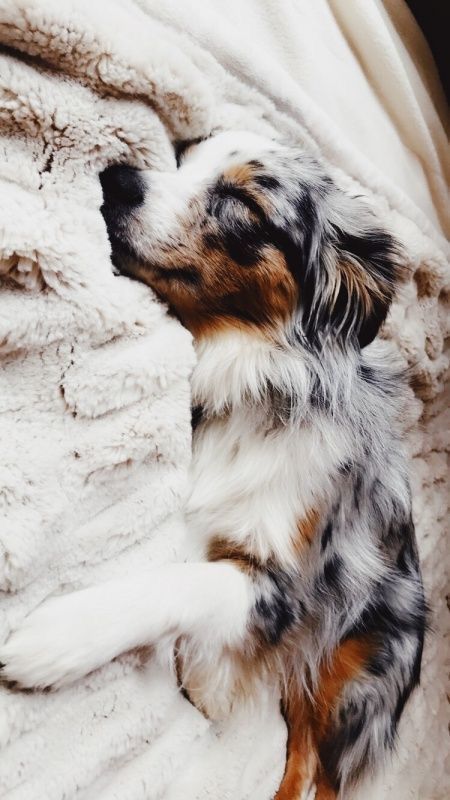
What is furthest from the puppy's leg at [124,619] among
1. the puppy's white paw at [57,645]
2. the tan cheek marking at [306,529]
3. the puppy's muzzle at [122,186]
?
the puppy's muzzle at [122,186]

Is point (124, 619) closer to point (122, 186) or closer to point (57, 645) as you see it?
point (57, 645)

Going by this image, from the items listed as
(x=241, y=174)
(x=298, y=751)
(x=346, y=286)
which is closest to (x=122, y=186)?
(x=241, y=174)

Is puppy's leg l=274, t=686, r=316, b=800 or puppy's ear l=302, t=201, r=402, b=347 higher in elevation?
puppy's ear l=302, t=201, r=402, b=347

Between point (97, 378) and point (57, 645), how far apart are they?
0.38 meters

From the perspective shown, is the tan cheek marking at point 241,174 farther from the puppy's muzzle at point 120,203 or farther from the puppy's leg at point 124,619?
the puppy's leg at point 124,619

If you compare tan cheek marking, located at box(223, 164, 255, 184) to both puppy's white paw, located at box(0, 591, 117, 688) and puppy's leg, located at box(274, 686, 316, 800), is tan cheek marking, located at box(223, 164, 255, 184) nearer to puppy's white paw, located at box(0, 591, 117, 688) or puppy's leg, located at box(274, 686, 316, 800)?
puppy's white paw, located at box(0, 591, 117, 688)

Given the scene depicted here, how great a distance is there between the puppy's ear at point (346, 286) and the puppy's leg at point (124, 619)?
541 mm

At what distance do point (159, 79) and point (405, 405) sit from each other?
1.02m

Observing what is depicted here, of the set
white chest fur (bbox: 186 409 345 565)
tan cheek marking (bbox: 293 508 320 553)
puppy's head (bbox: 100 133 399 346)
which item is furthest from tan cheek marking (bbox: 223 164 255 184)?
tan cheek marking (bbox: 293 508 320 553)

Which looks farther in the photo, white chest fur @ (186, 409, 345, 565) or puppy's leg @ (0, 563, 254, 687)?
white chest fur @ (186, 409, 345, 565)

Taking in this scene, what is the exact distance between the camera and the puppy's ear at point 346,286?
133 cm

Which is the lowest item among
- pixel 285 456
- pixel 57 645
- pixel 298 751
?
pixel 298 751

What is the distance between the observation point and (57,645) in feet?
2.88

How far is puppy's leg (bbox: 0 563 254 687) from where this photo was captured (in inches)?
34.0
